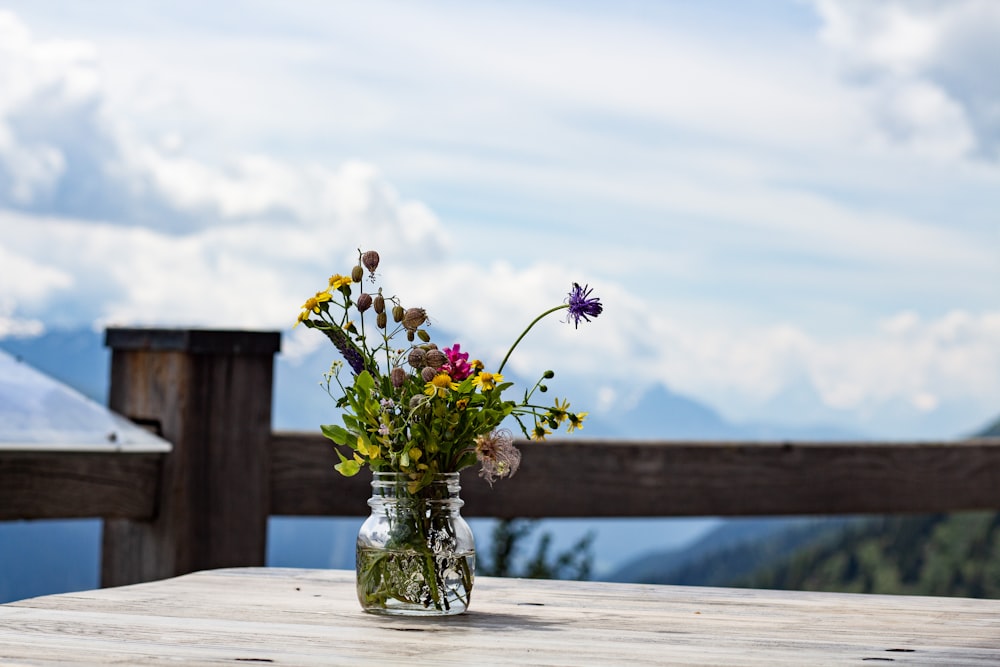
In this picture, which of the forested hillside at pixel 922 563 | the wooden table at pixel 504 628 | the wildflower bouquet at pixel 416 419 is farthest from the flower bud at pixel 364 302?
the forested hillside at pixel 922 563

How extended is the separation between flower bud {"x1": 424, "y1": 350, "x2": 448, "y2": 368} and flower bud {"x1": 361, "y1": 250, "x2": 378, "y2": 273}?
5.4 inches

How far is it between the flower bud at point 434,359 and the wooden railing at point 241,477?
1.18 meters

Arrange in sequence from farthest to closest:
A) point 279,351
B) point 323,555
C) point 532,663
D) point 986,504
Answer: point 323,555
point 986,504
point 279,351
point 532,663

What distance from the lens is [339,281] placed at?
4.96ft

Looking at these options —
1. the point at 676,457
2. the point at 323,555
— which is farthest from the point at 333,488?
the point at 323,555

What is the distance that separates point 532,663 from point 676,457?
5.55 feet

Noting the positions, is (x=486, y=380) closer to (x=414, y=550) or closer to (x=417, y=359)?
(x=417, y=359)

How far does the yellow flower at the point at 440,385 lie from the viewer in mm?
1419

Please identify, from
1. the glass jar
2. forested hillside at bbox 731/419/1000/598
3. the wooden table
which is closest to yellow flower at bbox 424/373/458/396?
the glass jar

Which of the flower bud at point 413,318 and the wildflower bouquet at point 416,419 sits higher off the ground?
the flower bud at point 413,318

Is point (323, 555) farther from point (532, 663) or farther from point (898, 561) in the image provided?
point (532, 663)

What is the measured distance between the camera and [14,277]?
175000mm

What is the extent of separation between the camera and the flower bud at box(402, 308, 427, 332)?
4.87 ft

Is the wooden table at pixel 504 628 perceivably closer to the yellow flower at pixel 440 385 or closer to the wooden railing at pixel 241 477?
the yellow flower at pixel 440 385
